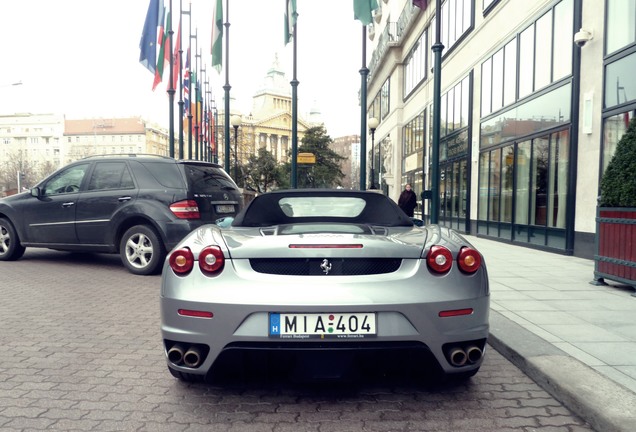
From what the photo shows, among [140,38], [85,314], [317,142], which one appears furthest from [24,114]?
[85,314]

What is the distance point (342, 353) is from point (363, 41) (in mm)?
14173

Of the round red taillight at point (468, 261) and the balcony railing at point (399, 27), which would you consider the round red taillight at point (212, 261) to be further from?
the balcony railing at point (399, 27)

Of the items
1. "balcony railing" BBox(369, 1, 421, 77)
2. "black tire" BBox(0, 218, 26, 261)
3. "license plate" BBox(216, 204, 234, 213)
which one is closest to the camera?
"license plate" BBox(216, 204, 234, 213)

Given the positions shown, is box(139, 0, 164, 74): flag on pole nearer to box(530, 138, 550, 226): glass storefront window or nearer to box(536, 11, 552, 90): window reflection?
box(536, 11, 552, 90): window reflection

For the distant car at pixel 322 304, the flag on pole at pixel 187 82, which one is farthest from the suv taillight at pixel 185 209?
the flag on pole at pixel 187 82

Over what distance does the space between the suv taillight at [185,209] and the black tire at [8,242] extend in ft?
11.8

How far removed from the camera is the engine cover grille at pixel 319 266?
2936 mm

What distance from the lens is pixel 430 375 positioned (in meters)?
3.06

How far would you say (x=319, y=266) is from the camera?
2.94 meters

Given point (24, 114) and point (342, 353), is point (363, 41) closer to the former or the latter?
point (342, 353)

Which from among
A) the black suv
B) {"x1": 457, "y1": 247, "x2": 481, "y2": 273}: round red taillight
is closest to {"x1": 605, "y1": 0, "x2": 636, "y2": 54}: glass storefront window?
the black suv

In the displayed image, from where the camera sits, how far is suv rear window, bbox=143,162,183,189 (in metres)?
8.06

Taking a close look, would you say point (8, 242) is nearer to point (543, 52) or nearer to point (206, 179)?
point (206, 179)

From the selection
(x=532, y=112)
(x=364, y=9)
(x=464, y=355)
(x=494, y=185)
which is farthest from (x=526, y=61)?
(x=464, y=355)
